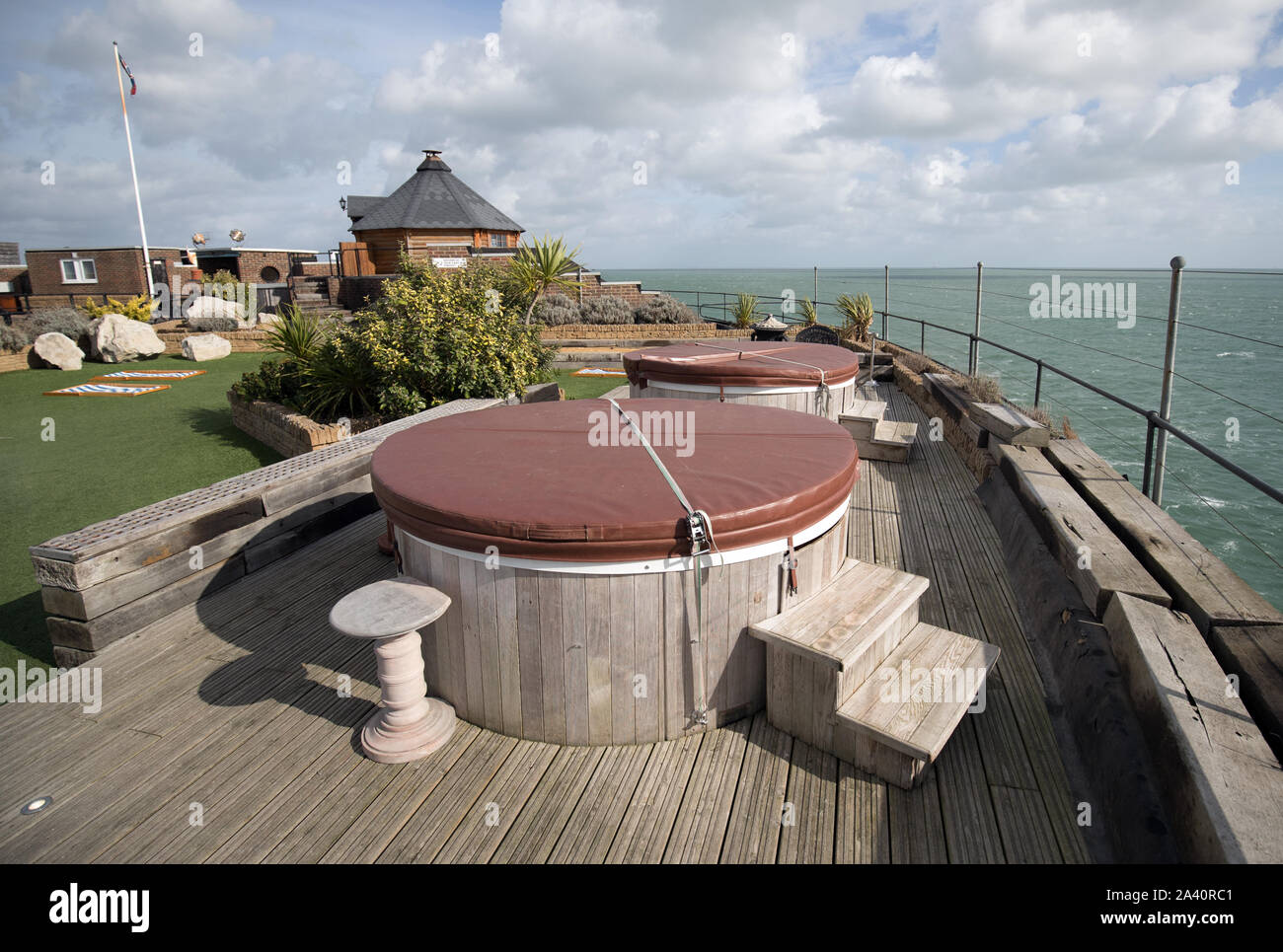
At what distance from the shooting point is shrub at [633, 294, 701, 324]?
18.6 m

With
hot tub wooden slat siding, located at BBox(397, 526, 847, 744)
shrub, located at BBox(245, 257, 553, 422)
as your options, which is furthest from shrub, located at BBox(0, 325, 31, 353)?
hot tub wooden slat siding, located at BBox(397, 526, 847, 744)

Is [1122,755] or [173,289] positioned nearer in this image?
[1122,755]

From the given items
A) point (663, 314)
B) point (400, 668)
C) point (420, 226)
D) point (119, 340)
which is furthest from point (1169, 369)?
point (420, 226)

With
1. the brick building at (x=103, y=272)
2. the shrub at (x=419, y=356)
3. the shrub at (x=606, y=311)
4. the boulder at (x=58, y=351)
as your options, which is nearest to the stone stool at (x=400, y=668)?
the shrub at (x=419, y=356)

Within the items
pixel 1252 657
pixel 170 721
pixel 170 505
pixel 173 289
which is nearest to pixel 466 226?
pixel 173 289

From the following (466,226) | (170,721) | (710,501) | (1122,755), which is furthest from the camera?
(466,226)

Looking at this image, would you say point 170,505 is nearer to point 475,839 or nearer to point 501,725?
point 501,725

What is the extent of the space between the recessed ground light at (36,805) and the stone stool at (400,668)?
3.79 ft

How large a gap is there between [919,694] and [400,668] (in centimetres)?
210

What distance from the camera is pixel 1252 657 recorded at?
8.86 feet

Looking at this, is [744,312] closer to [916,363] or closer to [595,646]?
[916,363]

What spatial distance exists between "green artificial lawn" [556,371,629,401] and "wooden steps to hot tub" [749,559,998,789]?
26.6 ft

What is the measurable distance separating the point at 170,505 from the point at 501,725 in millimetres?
2841

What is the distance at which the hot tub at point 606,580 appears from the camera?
2.80m
